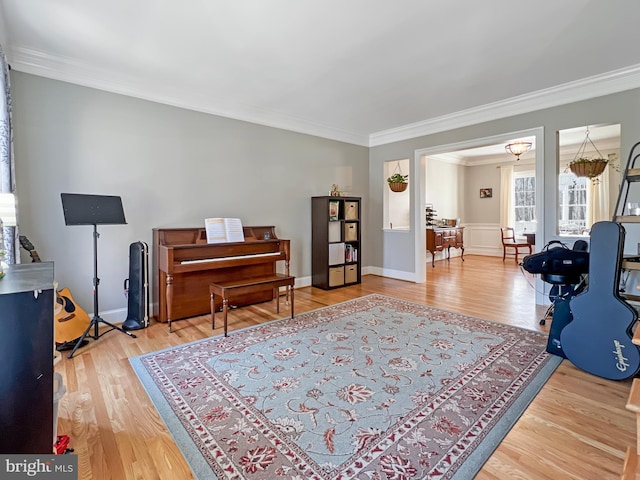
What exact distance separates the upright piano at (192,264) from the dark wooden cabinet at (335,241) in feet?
3.75

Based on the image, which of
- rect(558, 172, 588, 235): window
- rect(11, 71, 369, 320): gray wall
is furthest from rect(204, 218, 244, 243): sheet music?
rect(558, 172, 588, 235): window

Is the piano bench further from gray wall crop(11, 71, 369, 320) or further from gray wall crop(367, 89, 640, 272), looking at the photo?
gray wall crop(367, 89, 640, 272)

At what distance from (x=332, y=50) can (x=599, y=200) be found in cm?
725

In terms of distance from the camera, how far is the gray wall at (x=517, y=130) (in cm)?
350

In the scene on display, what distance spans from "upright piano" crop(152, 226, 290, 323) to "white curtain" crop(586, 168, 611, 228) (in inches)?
281

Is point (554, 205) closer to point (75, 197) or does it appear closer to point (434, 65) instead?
point (434, 65)

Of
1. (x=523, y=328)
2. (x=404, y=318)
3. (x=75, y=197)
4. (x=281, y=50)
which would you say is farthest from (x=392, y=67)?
(x=75, y=197)

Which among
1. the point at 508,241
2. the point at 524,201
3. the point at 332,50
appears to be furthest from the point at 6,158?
the point at 524,201

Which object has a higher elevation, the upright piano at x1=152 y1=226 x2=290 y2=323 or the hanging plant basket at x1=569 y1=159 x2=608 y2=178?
the hanging plant basket at x1=569 y1=159 x2=608 y2=178

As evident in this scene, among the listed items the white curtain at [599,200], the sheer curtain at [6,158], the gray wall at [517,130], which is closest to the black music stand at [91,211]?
the sheer curtain at [6,158]

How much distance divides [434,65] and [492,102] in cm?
161

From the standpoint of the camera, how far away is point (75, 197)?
9.14 ft

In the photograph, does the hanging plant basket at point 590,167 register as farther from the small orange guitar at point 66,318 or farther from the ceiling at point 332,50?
the small orange guitar at point 66,318

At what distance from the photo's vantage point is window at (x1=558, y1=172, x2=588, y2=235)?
729cm
